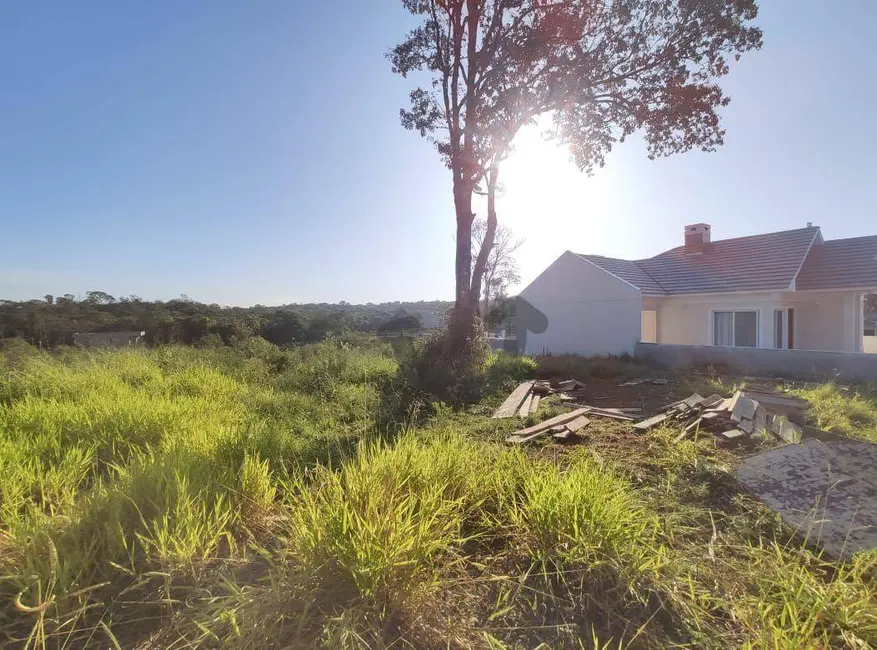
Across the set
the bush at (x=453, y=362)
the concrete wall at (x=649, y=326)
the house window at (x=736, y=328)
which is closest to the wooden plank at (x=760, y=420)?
the bush at (x=453, y=362)

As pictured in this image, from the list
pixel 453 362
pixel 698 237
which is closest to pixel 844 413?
pixel 453 362

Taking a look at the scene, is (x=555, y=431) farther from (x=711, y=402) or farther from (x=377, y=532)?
(x=377, y=532)

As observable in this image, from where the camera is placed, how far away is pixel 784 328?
14.0 meters

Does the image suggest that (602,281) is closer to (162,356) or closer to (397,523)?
(162,356)

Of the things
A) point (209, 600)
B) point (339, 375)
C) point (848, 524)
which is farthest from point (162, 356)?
point (848, 524)

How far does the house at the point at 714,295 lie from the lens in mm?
13352

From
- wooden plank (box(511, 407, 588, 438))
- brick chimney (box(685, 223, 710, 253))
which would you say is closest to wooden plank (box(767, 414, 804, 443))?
wooden plank (box(511, 407, 588, 438))

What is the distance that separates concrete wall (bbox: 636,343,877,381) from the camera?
9734mm

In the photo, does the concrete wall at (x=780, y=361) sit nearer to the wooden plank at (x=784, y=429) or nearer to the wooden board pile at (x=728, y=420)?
the wooden board pile at (x=728, y=420)

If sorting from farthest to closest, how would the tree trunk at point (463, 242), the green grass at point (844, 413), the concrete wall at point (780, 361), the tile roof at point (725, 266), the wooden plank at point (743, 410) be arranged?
the tile roof at point (725, 266), the tree trunk at point (463, 242), the concrete wall at point (780, 361), the green grass at point (844, 413), the wooden plank at point (743, 410)

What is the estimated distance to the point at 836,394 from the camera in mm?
7160

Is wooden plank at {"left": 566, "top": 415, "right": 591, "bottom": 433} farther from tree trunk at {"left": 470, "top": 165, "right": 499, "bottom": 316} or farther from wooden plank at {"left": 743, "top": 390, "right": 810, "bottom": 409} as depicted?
tree trunk at {"left": 470, "top": 165, "right": 499, "bottom": 316}

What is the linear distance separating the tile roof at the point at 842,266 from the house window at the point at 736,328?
5.28 feet

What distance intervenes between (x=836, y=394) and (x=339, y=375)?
8913 millimetres
